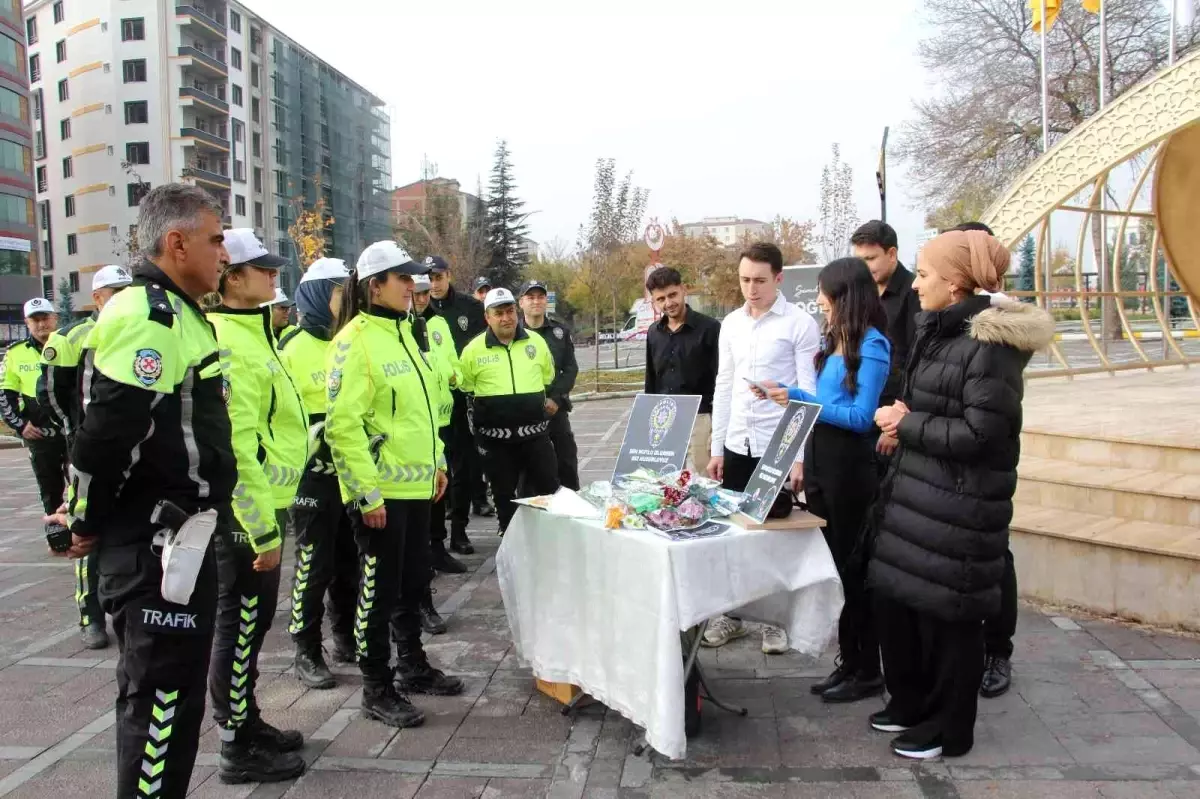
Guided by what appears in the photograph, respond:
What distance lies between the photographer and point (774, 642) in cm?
449

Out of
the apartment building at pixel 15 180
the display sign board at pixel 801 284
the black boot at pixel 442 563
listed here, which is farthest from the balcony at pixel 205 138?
the black boot at pixel 442 563

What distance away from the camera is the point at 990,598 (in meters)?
3.11

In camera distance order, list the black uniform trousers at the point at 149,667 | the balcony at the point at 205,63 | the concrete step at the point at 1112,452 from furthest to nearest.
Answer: the balcony at the point at 205,63 → the concrete step at the point at 1112,452 → the black uniform trousers at the point at 149,667

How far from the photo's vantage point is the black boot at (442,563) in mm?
6270

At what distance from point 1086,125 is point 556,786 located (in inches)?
264

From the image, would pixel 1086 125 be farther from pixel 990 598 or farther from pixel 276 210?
pixel 276 210

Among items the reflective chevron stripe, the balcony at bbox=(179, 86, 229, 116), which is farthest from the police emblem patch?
the balcony at bbox=(179, 86, 229, 116)

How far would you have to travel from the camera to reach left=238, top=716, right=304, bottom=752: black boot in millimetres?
3375

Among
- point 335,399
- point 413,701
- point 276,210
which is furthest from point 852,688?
point 276,210

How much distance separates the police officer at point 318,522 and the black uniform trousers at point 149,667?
5.36 feet

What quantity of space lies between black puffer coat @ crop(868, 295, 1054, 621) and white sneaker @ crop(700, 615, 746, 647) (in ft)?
4.81

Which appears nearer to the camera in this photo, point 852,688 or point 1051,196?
point 852,688

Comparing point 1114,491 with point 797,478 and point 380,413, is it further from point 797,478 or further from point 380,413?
point 380,413

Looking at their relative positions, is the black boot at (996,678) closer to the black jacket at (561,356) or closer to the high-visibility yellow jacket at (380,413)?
the high-visibility yellow jacket at (380,413)
